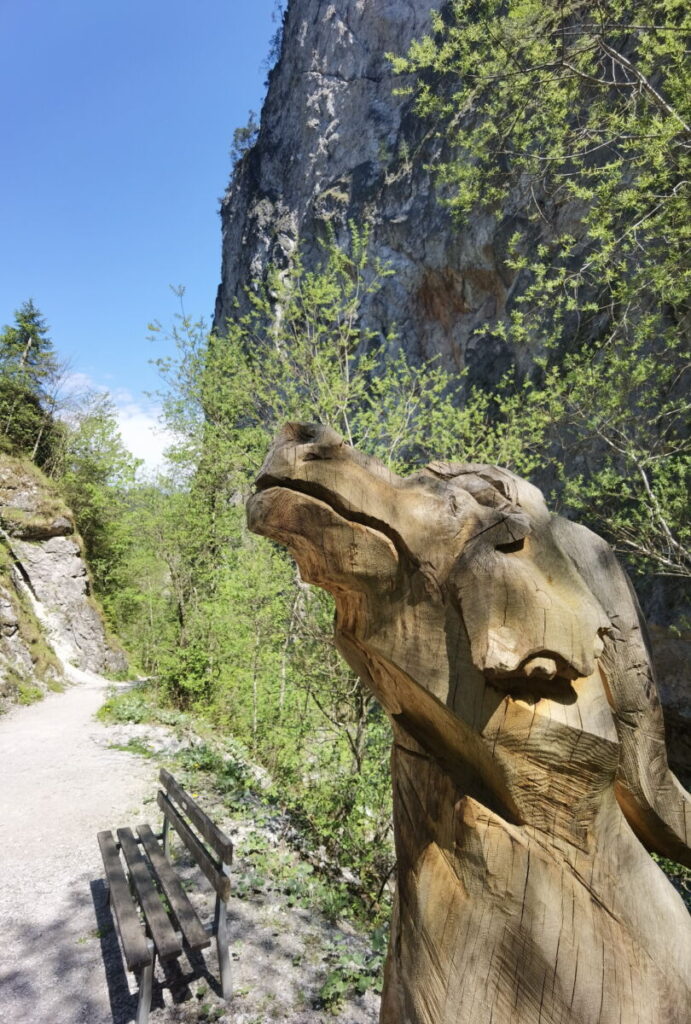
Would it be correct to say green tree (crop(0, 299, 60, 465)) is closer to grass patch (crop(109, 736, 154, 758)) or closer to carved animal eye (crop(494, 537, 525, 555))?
grass patch (crop(109, 736, 154, 758))

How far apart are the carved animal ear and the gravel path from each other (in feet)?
9.84

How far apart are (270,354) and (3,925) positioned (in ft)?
20.6

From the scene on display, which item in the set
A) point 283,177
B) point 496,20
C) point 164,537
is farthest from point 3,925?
point 283,177

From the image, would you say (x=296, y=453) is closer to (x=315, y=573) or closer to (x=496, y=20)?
(x=315, y=573)

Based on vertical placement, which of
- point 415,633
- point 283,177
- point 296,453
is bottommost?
point 415,633

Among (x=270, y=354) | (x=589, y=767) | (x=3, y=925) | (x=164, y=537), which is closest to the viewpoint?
(x=589, y=767)

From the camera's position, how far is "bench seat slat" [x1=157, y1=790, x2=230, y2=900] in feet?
9.75

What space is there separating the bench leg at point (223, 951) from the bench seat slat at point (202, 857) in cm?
11

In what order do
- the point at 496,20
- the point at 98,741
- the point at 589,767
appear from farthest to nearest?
the point at 98,741 < the point at 496,20 < the point at 589,767

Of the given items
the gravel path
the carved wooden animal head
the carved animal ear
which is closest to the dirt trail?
the gravel path

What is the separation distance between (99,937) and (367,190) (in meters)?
29.6

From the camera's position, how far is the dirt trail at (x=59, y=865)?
123 inches

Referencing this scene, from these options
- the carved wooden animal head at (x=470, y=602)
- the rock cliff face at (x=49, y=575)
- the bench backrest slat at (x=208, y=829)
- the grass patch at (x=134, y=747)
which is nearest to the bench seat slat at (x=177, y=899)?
the bench backrest slat at (x=208, y=829)

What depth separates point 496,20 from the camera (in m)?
5.73
